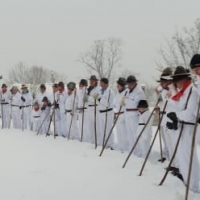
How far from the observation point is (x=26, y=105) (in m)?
17.0

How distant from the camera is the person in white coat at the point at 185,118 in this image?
6.12 m

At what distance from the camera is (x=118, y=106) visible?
416 inches

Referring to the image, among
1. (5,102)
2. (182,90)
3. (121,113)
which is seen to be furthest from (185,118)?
(5,102)

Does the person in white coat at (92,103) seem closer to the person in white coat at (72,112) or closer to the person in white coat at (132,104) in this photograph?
the person in white coat at (72,112)

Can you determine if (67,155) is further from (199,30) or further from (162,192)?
(199,30)

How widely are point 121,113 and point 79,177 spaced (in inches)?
141

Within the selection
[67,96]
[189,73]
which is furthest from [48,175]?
[67,96]

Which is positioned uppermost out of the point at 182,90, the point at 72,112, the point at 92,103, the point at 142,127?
the point at 182,90

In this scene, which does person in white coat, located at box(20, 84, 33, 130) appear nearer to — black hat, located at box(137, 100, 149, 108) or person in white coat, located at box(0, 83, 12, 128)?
person in white coat, located at box(0, 83, 12, 128)

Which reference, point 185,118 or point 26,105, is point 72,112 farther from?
point 185,118

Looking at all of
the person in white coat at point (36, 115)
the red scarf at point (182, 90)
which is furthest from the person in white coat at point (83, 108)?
the red scarf at point (182, 90)

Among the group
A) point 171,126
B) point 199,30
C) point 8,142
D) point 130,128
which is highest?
point 199,30

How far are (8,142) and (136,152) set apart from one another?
446cm

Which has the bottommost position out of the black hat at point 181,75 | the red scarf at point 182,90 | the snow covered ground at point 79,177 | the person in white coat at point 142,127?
the snow covered ground at point 79,177
